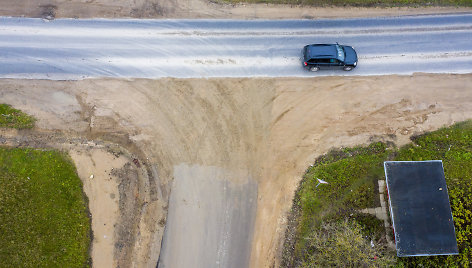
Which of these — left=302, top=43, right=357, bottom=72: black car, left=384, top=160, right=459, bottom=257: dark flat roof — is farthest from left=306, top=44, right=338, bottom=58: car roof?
left=384, top=160, right=459, bottom=257: dark flat roof

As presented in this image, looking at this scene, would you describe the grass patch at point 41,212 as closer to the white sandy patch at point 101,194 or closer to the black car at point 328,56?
the white sandy patch at point 101,194

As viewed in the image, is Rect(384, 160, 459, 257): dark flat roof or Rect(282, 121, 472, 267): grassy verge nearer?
Rect(384, 160, 459, 257): dark flat roof

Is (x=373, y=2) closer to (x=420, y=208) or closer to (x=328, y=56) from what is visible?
(x=328, y=56)

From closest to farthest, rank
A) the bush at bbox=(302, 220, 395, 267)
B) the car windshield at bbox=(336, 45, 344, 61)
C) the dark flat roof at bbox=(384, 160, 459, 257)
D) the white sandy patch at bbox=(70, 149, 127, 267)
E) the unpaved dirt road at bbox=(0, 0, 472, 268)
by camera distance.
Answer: the bush at bbox=(302, 220, 395, 267)
the dark flat roof at bbox=(384, 160, 459, 257)
the white sandy patch at bbox=(70, 149, 127, 267)
the unpaved dirt road at bbox=(0, 0, 472, 268)
the car windshield at bbox=(336, 45, 344, 61)

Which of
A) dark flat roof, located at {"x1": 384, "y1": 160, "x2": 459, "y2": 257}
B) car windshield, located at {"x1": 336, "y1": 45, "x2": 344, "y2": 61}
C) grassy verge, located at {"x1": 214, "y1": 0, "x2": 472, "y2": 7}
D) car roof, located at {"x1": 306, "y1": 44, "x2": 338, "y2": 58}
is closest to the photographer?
dark flat roof, located at {"x1": 384, "y1": 160, "x2": 459, "y2": 257}

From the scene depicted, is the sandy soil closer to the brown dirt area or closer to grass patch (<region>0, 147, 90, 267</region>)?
the brown dirt area

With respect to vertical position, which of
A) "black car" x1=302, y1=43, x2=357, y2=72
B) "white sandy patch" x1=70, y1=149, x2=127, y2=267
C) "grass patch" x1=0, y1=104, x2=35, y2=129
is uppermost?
"black car" x1=302, y1=43, x2=357, y2=72

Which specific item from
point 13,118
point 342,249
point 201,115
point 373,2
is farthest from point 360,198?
point 13,118
